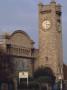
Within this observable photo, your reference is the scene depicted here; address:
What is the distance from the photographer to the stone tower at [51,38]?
8281 cm

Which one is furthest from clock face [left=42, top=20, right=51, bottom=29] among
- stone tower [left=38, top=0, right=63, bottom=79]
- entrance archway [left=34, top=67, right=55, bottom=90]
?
entrance archway [left=34, top=67, right=55, bottom=90]

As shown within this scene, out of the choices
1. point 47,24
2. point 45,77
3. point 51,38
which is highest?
point 47,24

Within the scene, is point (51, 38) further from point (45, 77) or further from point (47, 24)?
point (45, 77)

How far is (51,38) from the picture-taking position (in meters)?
83.8

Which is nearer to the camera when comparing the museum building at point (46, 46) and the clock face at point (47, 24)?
the museum building at point (46, 46)

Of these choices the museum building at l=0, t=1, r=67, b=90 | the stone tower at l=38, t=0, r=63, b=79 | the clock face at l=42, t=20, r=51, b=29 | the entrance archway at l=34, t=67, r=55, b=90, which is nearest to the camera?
the entrance archway at l=34, t=67, r=55, b=90

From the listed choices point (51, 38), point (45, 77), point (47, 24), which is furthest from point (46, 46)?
point (45, 77)

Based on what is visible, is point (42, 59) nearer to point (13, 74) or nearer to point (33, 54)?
point (33, 54)

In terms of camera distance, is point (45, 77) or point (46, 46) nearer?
point (45, 77)

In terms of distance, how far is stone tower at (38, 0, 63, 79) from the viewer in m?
82.8

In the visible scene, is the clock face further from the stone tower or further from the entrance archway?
the entrance archway

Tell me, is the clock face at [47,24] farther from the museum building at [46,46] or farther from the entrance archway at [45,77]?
the entrance archway at [45,77]

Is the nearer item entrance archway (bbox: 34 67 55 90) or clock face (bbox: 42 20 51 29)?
entrance archway (bbox: 34 67 55 90)

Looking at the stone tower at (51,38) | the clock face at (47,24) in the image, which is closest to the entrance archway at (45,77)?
the stone tower at (51,38)
